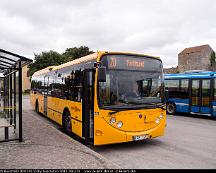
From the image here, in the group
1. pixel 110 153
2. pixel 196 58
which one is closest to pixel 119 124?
pixel 110 153

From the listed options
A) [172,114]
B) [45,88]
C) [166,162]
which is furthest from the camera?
[172,114]

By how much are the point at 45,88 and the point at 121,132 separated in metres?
7.15

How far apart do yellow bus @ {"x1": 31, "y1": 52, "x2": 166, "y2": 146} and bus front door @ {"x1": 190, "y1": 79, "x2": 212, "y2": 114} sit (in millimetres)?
7098

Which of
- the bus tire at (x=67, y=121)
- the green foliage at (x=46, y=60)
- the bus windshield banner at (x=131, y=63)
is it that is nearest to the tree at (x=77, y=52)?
the green foliage at (x=46, y=60)

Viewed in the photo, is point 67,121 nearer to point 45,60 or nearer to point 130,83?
point 130,83

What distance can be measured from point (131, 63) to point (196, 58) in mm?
74513

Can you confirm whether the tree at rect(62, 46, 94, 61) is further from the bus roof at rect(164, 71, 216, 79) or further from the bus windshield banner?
the bus windshield banner

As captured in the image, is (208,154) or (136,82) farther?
(136,82)

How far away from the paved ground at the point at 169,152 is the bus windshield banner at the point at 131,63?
7.85ft

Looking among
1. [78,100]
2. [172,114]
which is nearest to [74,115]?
[78,100]

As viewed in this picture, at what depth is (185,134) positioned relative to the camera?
32.6ft

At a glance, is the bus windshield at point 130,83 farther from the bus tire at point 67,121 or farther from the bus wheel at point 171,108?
the bus wheel at point 171,108

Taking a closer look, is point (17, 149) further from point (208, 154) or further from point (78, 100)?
point (208, 154)

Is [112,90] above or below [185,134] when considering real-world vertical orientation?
above
